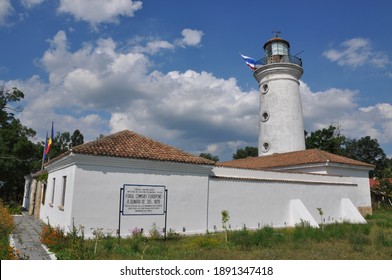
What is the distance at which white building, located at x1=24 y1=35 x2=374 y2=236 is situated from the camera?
12656mm

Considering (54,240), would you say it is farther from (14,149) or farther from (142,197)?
(14,149)

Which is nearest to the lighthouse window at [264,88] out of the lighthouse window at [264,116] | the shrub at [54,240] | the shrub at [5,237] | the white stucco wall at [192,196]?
the lighthouse window at [264,116]

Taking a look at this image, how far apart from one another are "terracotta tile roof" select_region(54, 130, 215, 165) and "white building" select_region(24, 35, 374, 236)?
39 mm

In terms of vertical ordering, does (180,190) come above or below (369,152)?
below

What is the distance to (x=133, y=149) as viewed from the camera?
46.0ft

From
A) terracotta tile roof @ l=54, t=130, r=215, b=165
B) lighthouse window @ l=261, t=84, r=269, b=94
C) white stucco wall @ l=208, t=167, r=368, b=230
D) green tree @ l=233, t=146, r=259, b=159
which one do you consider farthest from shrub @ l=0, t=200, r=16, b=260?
green tree @ l=233, t=146, r=259, b=159

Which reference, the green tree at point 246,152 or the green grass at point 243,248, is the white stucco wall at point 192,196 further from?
the green tree at point 246,152

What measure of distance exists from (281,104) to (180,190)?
54.1ft

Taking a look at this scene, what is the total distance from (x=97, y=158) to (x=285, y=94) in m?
19.7

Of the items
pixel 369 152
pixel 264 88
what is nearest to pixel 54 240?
pixel 264 88

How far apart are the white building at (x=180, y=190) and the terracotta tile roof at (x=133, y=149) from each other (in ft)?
0.13

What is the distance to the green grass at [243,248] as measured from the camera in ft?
30.0

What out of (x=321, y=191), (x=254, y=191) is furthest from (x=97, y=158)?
(x=321, y=191)

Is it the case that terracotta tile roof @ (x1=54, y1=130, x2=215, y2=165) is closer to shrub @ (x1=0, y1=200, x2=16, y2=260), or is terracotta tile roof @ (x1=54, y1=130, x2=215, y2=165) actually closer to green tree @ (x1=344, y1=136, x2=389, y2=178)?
shrub @ (x1=0, y1=200, x2=16, y2=260)
